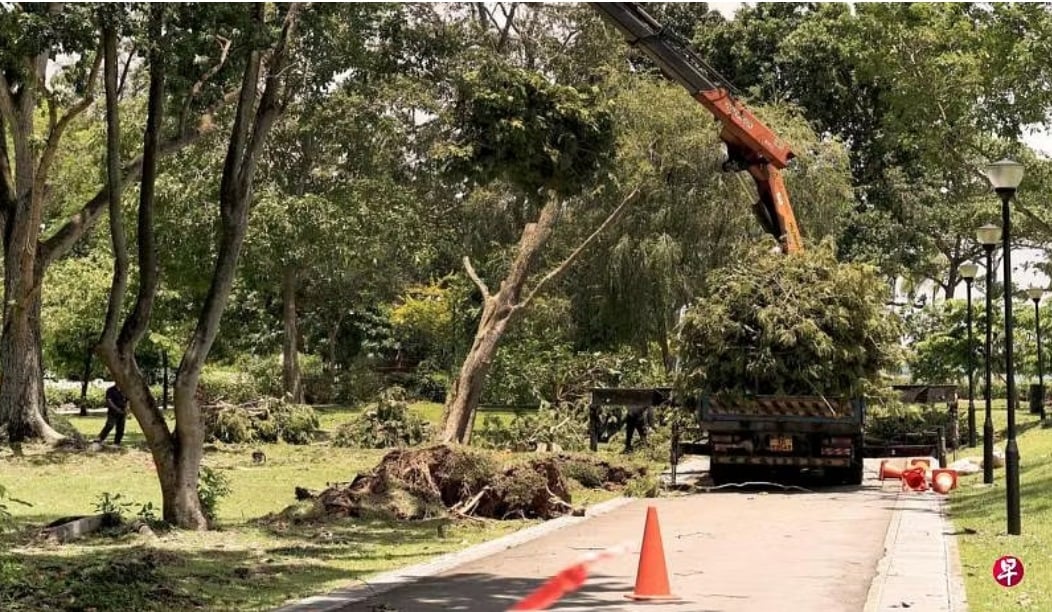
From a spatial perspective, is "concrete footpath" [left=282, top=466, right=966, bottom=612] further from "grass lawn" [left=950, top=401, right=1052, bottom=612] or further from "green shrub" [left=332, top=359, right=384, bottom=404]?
"green shrub" [left=332, top=359, right=384, bottom=404]

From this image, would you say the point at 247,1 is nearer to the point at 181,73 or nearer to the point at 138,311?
the point at 181,73

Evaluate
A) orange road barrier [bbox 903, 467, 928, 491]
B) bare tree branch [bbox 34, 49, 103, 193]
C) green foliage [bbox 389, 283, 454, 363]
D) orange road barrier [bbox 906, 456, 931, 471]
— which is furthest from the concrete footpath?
green foliage [bbox 389, 283, 454, 363]

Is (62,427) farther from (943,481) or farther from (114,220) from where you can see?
(943,481)

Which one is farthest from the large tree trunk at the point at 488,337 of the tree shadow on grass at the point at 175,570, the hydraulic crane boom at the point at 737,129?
the tree shadow on grass at the point at 175,570

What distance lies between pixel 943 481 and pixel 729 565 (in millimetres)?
9039

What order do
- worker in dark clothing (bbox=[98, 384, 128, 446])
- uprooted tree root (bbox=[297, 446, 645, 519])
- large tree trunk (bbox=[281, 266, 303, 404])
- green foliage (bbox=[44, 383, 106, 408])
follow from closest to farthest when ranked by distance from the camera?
uprooted tree root (bbox=[297, 446, 645, 519]), worker in dark clothing (bbox=[98, 384, 128, 446]), large tree trunk (bbox=[281, 266, 303, 404]), green foliage (bbox=[44, 383, 106, 408])

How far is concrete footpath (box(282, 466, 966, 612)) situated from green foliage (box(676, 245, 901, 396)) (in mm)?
3099

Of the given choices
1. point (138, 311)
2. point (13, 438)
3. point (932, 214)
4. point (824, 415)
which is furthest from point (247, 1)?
point (932, 214)

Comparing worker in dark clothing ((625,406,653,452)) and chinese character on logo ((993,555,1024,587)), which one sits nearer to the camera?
chinese character on logo ((993,555,1024,587))

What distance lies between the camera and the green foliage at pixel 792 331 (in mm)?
21625

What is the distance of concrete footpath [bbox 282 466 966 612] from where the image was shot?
10398 millimetres

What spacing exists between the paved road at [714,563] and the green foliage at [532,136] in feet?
14.2

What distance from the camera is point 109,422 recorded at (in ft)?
93.1

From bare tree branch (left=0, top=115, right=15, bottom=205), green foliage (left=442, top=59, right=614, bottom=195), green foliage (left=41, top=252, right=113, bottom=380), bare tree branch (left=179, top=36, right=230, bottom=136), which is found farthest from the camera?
green foliage (left=41, top=252, right=113, bottom=380)
